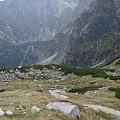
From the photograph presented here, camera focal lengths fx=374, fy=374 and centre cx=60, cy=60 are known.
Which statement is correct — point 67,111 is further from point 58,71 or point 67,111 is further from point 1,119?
point 58,71

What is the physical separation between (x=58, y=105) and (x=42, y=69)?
56245 mm

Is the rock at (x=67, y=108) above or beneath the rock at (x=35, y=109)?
beneath

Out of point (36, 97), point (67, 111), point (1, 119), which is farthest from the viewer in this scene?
point (36, 97)

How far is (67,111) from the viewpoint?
24984 mm

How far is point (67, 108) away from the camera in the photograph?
83.7 feet

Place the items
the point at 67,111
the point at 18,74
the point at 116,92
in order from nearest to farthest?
1. the point at 67,111
2. the point at 116,92
3. the point at 18,74

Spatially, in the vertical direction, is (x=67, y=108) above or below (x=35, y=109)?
below

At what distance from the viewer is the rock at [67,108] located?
982 inches

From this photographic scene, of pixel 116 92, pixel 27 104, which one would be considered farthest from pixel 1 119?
pixel 116 92

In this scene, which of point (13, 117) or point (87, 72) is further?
point (87, 72)

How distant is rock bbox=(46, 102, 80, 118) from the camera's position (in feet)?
81.9

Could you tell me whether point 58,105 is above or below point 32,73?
above

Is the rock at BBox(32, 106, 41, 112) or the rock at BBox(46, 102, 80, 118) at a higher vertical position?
the rock at BBox(32, 106, 41, 112)

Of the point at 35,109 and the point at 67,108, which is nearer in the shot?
the point at 35,109
